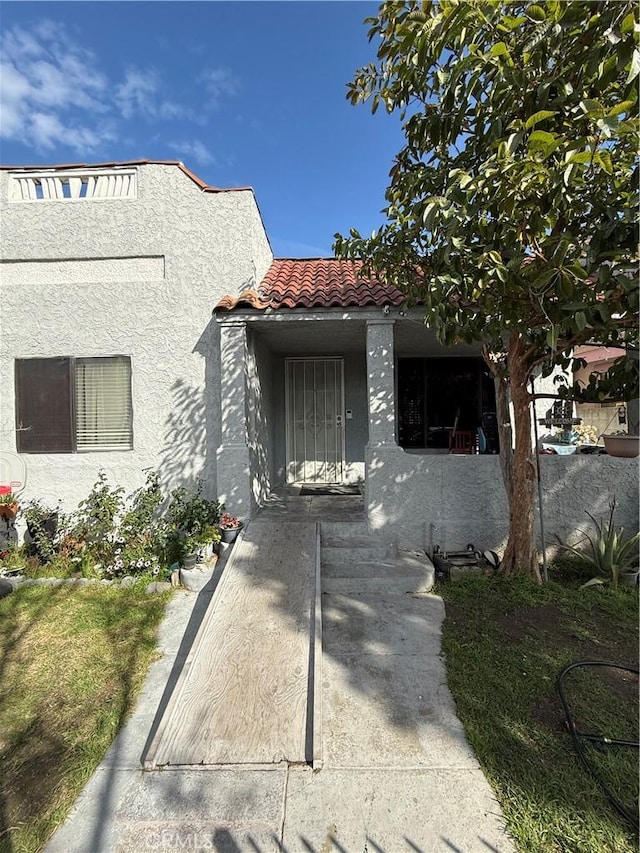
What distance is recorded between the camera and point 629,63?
262cm

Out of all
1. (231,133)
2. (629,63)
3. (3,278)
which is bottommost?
(629,63)

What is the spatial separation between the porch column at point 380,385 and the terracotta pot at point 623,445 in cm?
315

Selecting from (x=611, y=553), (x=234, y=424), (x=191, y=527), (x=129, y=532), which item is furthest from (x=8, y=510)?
(x=611, y=553)

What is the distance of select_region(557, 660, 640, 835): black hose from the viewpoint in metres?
2.56

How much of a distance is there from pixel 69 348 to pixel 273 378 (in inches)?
160

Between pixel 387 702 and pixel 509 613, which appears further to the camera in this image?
pixel 509 613

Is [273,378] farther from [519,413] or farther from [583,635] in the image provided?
[583,635]

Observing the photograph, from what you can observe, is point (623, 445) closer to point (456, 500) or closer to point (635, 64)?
point (456, 500)

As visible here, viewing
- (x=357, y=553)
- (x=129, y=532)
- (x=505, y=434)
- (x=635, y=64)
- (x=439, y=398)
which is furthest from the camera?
(x=439, y=398)

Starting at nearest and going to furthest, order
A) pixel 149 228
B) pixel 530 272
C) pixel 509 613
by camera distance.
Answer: pixel 530 272 → pixel 509 613 → pixel 149 228

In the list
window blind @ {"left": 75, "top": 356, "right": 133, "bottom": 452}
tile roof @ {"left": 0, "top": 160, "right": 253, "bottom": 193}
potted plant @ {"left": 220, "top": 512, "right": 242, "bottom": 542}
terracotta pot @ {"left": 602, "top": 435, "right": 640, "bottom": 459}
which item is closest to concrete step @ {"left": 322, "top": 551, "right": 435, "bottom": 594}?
potted plant @ {"left": 220, "top": 512, "right": 242, "bottom": 542}

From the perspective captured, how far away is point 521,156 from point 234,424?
16.8 feet

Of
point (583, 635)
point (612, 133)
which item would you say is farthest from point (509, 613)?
point (612, 133)

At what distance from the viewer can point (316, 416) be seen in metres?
9.66
